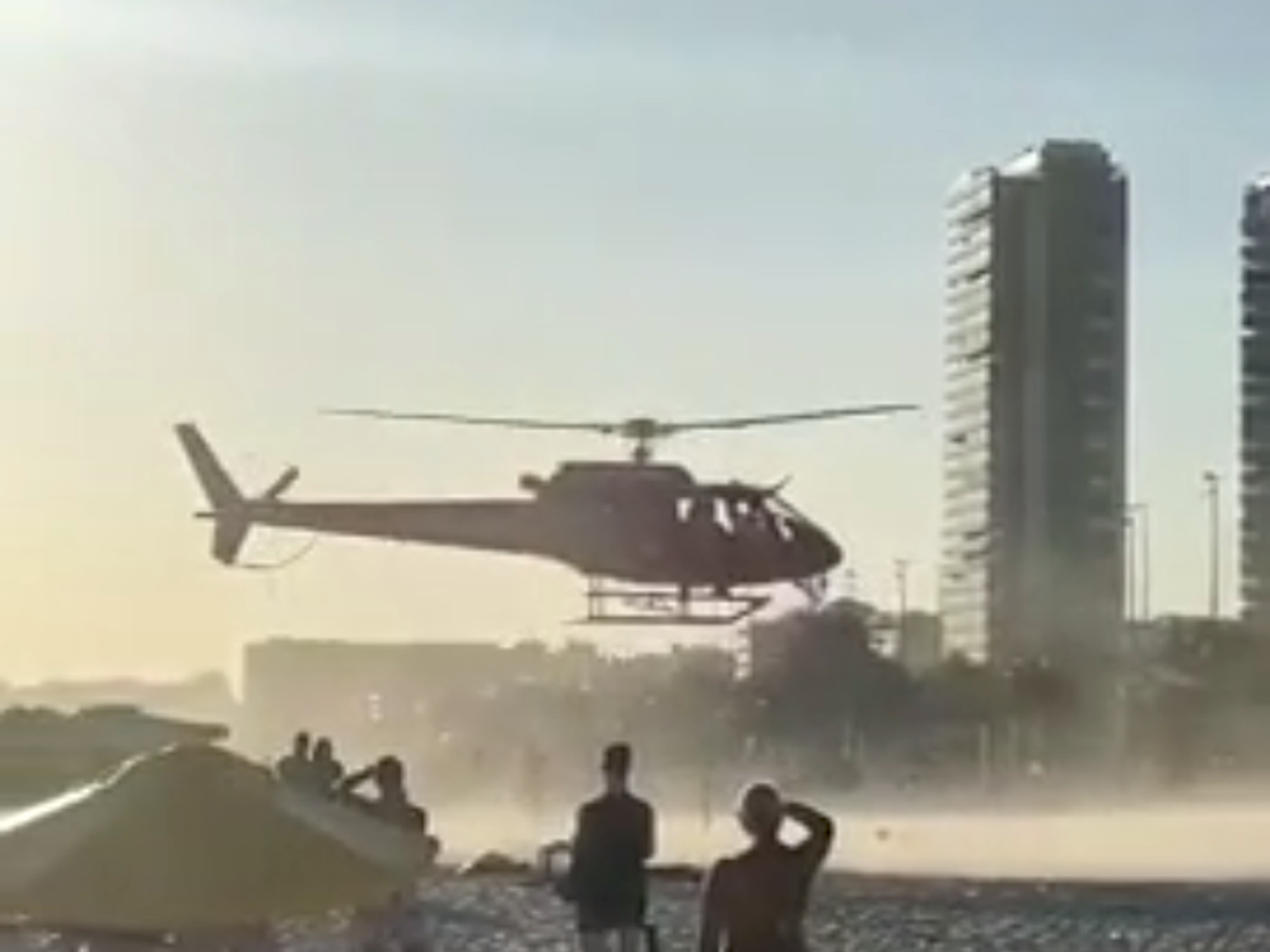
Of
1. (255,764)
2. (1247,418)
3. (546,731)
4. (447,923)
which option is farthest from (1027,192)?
(255,764)

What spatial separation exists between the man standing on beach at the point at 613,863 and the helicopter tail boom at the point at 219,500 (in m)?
48.1

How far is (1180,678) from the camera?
119812mm

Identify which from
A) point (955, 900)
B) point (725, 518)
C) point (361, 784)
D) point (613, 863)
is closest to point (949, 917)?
point (955, 900)

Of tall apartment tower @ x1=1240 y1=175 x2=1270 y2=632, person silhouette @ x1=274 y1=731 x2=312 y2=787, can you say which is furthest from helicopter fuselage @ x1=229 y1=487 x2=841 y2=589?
tall apartment tower @ x1=1240 y1=175 x2=1270 y2=632

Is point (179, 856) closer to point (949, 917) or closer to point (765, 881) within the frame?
point (765, 881)

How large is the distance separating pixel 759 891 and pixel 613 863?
303 cm

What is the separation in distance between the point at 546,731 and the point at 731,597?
2921 inches

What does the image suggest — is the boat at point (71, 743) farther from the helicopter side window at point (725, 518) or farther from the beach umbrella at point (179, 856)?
the beach umbrella at point (179, 856)

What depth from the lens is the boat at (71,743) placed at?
5212 cm

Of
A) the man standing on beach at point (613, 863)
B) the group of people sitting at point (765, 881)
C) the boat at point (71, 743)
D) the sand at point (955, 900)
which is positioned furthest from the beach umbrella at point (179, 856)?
the boat at point (71, 743)

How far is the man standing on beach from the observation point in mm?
19016

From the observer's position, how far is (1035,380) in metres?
180

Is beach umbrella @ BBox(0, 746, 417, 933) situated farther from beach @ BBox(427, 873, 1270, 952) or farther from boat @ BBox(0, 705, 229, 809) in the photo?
boat @ BBox(0, 705, 229, 809)

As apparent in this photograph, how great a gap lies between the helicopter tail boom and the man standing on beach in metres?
48.1
